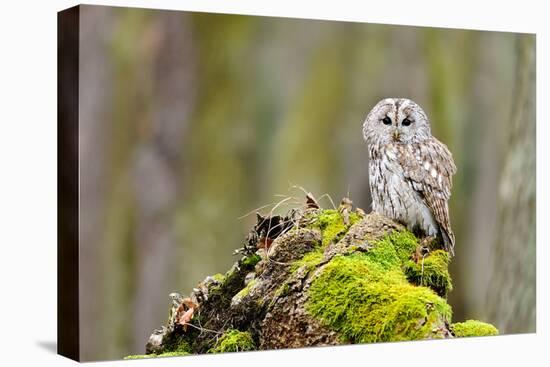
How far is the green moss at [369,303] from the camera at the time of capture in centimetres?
606

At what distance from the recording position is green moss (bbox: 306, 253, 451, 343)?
6.06 m

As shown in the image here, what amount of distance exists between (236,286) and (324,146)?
1175 mm

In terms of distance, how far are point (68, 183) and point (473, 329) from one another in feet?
10.1

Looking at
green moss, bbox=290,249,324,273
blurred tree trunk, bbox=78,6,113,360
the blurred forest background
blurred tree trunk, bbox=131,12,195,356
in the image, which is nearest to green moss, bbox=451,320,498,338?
the blurred forest background

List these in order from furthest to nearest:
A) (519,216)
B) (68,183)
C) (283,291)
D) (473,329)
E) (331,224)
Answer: (519,216)
(473,329)
(331,224)
(283,291)
(68,183)

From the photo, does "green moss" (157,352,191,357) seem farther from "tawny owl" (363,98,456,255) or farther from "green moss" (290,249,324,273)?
"tawny owl" (363,98,456,255)

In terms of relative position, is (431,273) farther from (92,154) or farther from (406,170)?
(92,154)

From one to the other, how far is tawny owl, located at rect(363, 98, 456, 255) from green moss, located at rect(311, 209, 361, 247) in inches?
13.6

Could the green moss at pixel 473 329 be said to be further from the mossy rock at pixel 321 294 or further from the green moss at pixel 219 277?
the green moss at pixel 219 277

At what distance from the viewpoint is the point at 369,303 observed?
Answer: 20.3ft

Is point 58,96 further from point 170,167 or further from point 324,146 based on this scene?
point 324,146

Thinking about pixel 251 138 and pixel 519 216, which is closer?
pixel 251 138

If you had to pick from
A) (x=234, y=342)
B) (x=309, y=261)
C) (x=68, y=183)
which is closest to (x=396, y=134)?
(x=309, y=261)

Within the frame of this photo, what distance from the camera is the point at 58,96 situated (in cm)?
631
